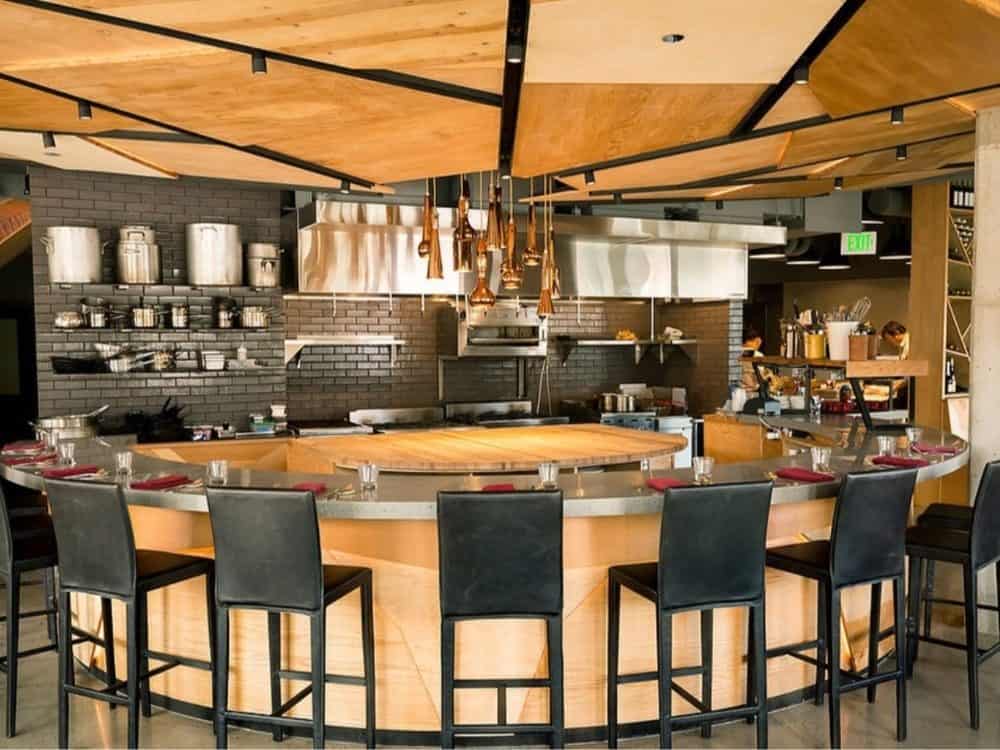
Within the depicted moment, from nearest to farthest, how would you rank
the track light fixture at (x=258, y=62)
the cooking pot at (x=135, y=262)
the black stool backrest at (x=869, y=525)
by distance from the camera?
1. the track light fixture at (x=258, y=62)
2. the black stool backrest at (x=869, y=525)
3. the cooking pot at (x=135, y=262)

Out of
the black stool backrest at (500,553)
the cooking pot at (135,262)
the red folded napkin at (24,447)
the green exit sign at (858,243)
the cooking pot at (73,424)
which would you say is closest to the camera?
the black stool backrest at (500,553)

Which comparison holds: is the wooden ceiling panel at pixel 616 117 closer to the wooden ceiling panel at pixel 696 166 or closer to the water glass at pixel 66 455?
the wooden ceiling panel at pixel 696 166

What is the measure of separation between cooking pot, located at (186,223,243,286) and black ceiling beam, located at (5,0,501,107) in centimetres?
380

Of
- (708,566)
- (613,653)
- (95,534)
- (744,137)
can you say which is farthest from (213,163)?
(708,566)

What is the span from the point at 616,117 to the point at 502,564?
2.34 metres

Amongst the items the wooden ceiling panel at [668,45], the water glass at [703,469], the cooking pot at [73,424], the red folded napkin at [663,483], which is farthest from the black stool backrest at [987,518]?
the cooking pot at [73,424]

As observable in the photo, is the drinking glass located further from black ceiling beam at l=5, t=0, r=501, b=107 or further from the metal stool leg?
black ceiling beam at l=5, t=0, r=501, b=107

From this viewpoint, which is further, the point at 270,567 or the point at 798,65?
the point at 798,65

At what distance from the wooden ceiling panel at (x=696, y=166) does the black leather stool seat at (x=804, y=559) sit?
7.42ft

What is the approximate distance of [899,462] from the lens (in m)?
4.16

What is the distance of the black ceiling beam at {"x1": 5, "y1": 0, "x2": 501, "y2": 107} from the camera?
287 cm

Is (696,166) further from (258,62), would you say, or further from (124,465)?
(124,465)

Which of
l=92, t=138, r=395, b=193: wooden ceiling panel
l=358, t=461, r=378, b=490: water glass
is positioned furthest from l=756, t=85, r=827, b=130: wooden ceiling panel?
l=92, t=138, r=395, b=193: wooden ceiling panel

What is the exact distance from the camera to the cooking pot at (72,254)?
6.54m
